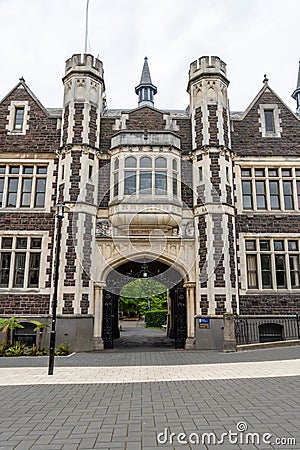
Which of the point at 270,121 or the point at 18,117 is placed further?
the point at 270,121

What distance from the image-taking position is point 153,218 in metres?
15.5

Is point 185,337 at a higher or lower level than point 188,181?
lower

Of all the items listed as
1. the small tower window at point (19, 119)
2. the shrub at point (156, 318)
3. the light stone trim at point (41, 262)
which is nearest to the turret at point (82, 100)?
the small tower window at point (19, 119)

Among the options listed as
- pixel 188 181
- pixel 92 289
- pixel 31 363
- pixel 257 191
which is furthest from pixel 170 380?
pixel 257 191

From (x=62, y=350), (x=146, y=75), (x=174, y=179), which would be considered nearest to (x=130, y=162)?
(x=174, y=179)

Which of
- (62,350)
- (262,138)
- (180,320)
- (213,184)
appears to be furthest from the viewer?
(262,138)

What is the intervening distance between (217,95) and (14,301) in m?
13.2

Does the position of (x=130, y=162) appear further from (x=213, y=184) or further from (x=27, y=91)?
(x=27, y=91)

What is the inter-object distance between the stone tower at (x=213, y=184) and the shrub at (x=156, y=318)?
76.4ft

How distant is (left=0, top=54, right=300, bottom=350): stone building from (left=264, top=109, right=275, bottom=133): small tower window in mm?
142

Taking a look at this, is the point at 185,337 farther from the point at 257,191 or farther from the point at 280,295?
the point at 257,191

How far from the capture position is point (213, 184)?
16.2 m

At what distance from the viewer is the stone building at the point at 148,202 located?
15.4 m

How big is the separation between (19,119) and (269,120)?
1259 centimetres
